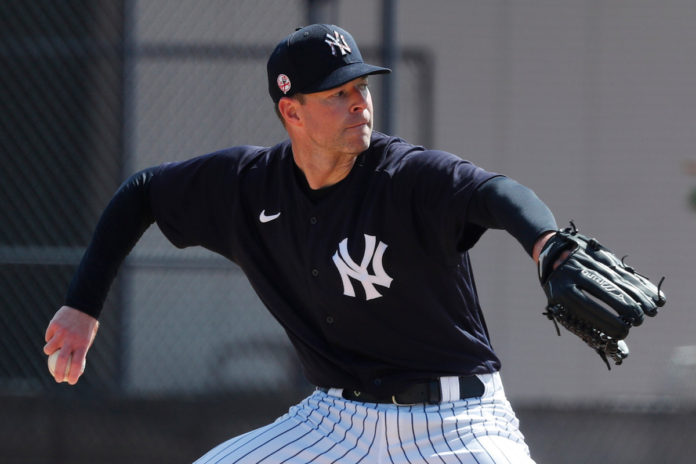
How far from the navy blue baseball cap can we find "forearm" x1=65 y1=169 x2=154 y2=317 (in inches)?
26.8

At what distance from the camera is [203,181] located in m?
3.95

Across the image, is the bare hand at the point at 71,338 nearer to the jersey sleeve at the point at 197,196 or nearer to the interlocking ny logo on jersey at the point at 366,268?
the jersey sleeve at the point at 197,196

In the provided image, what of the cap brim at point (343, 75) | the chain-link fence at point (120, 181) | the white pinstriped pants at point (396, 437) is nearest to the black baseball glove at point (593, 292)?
the white pinstriped pants at point (396, 437)

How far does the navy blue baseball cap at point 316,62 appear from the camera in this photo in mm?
3621

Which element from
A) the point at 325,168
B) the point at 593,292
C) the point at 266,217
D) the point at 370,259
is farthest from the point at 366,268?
the point at 593,292

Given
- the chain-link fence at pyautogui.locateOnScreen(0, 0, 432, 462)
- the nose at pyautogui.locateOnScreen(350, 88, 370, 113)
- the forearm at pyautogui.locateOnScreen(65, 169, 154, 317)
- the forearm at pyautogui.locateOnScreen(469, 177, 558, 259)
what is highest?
the nose at pyautogui.locateOnScreen(350, 88, 370, 113)

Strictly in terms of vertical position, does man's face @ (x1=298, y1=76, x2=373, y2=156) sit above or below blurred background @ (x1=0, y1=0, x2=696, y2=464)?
above

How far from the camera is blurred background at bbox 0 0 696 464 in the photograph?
6.50 meters

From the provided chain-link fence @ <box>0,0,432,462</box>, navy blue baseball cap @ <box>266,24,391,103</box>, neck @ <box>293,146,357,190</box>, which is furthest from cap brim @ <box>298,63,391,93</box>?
chain-link fence @ <box>0,0,432,462</box>

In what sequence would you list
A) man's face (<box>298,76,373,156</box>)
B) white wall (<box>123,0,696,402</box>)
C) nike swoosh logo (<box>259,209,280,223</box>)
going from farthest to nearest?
white wall (<box>123,0,696,402</box>) < nike swoosh logo (<box>259,209,280,223</box>) < man's face (<box>298,76,373,156</box>)

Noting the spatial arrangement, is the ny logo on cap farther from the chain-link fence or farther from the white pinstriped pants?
the chain-link fence

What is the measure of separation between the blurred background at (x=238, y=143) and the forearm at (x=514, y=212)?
3449 mm

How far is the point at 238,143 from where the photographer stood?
6.80 meters

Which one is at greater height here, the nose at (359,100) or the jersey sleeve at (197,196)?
the nose at (359,100)
